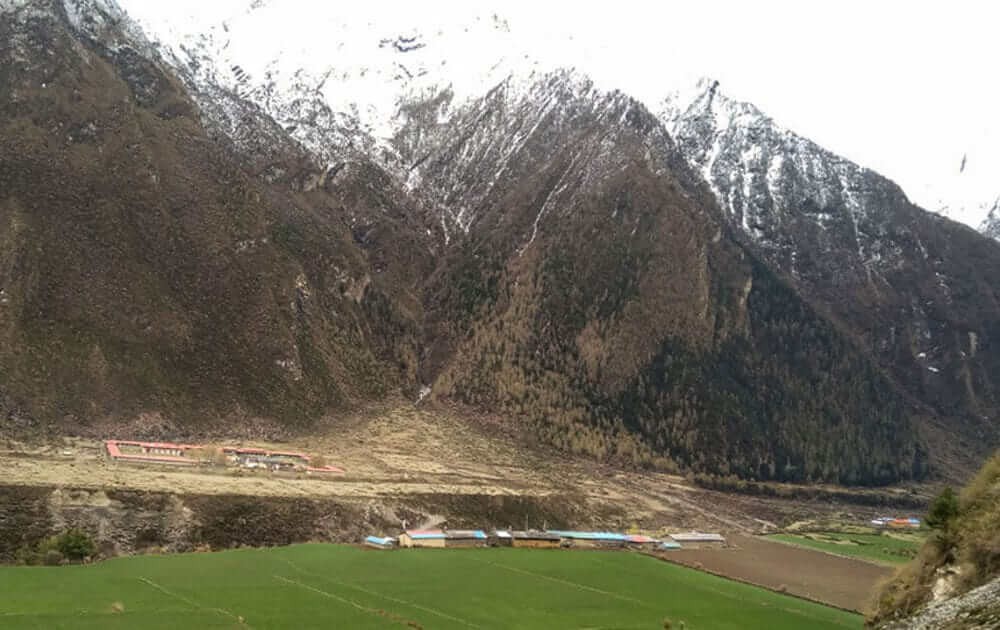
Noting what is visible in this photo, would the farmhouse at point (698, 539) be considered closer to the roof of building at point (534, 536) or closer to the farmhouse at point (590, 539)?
the farmhouse at point (590, 539)

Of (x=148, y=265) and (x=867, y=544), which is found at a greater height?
(x=148, y=265)

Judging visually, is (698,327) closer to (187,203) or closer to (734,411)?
(734,411)

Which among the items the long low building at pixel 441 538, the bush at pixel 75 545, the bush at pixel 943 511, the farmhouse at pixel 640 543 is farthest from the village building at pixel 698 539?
the bush at pixel 75 545

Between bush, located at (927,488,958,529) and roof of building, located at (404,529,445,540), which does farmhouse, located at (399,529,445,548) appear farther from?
bush, located at (927,488,958,529)

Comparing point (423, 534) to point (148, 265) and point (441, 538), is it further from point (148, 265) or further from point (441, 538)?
point (148, 265)

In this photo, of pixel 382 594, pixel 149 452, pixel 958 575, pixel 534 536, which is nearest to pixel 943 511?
pixel 958 575

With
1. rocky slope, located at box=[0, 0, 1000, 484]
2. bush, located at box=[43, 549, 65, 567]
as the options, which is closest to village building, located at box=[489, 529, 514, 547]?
bush, located at box=[43, 549, 65, 567]

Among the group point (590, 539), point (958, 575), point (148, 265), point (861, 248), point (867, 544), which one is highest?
point (861, 248)
